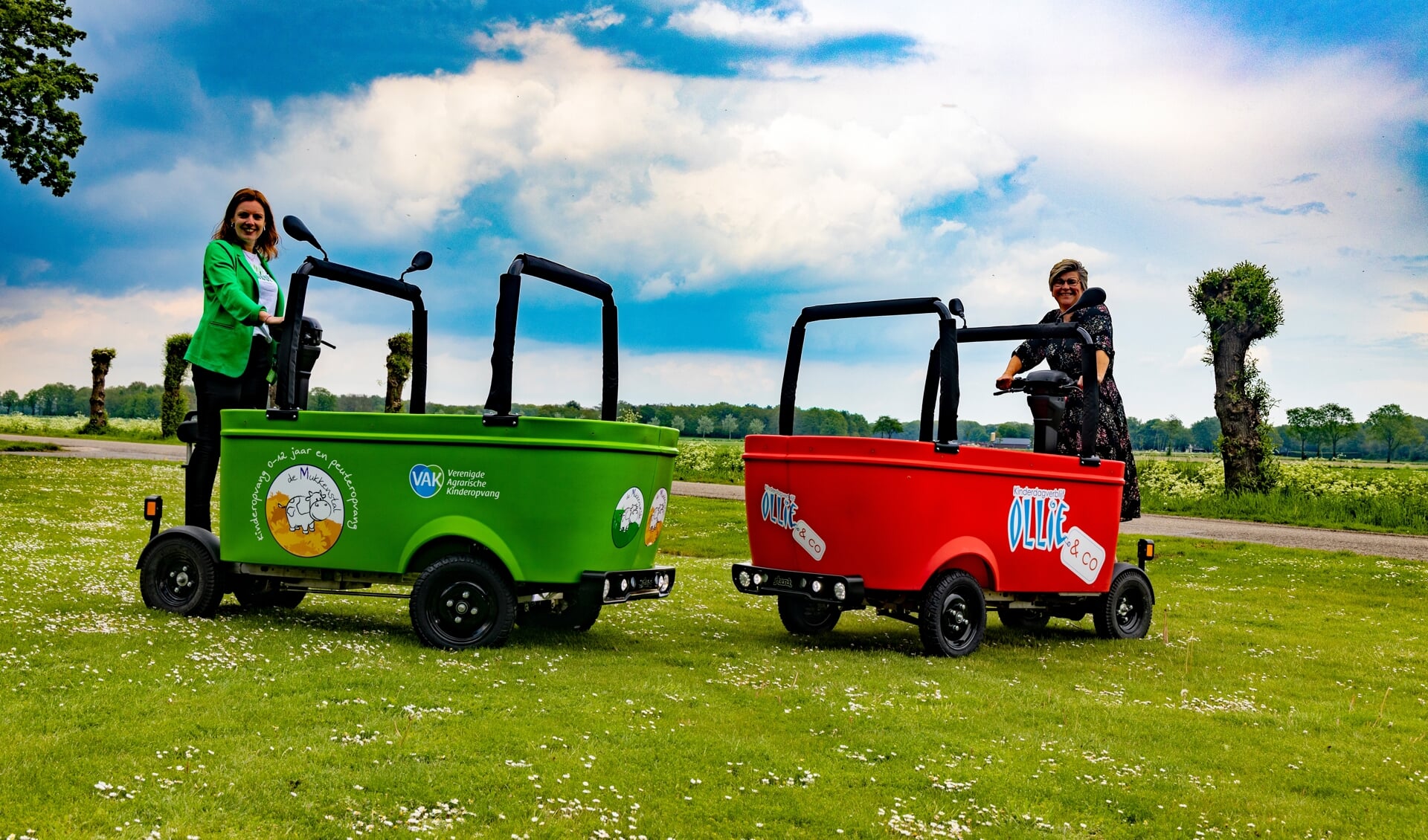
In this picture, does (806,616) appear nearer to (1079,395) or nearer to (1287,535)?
(1079,395)

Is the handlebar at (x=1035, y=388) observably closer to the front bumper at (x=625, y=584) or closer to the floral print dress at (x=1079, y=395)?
the floral print dress at (x=1079, y=395)

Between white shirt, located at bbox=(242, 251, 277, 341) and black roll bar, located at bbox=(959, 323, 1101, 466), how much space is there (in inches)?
219

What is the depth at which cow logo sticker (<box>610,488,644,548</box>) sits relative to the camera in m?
7.52

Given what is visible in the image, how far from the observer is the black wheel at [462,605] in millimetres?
7258

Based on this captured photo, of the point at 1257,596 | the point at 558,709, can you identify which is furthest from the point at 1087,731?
the point at 1257,596

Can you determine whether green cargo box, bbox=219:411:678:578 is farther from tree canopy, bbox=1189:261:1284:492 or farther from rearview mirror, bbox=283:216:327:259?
tree canopy, bbox=1189:261:1284:492

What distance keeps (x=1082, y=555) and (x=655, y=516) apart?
3.72 meters

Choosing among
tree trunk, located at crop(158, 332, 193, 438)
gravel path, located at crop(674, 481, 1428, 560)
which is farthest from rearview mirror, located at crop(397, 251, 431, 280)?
tree trunk, located at crop(158, 332, 193, 438)

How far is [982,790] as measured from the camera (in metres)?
A: 4.91

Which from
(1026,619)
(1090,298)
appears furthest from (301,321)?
(1026,619)

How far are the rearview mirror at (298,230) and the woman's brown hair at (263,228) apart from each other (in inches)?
26.0

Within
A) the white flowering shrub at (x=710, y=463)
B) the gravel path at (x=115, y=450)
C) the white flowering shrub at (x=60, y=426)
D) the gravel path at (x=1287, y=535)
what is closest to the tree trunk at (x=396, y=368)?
the gravel path at (x=115, y=450)

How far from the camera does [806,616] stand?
9.11m

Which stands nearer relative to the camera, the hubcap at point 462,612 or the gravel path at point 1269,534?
the hubcap at point 462,612
